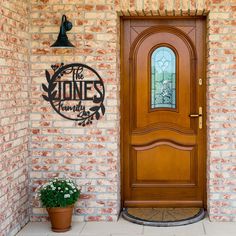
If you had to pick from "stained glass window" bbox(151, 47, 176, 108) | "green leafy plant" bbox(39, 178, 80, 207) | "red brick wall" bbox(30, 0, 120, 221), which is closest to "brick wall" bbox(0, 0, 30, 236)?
"red brick wall" bbox(30, 0, 120, 221)

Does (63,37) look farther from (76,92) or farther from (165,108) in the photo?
(165,108)

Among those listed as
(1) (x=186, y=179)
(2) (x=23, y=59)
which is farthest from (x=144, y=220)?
(2) (x=23, y=59)

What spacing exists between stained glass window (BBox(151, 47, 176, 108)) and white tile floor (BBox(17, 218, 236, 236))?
Answer: 1331mm

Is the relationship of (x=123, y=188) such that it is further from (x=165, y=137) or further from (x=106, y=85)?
(x=106, y=85)

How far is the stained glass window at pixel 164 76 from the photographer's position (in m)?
5.38

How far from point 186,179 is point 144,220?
74 cm

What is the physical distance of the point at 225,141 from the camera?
199 inches

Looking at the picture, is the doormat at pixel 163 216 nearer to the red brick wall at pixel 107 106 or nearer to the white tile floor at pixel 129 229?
the white tile floor at pixel 129 229

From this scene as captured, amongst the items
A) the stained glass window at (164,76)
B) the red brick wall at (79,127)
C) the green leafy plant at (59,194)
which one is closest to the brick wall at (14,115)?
the red brick wall at (79,127)

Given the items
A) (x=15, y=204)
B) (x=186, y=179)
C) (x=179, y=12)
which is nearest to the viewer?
(x=15, y=204)

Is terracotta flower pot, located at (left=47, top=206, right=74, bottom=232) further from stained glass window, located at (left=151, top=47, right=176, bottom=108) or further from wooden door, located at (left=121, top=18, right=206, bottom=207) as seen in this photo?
stained glass window, located at (left=151, top=47, right=176, bottom=108)

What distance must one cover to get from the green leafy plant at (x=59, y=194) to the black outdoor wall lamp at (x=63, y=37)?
4.47 feet

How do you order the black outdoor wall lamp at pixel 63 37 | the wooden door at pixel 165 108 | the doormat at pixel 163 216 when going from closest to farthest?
the black outdoor wall lamp at pixel 63 37, the doormat at pixel 163 216, the wooden door at pixel 165 108

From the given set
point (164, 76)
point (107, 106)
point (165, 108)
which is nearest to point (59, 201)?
point (107, 106)
